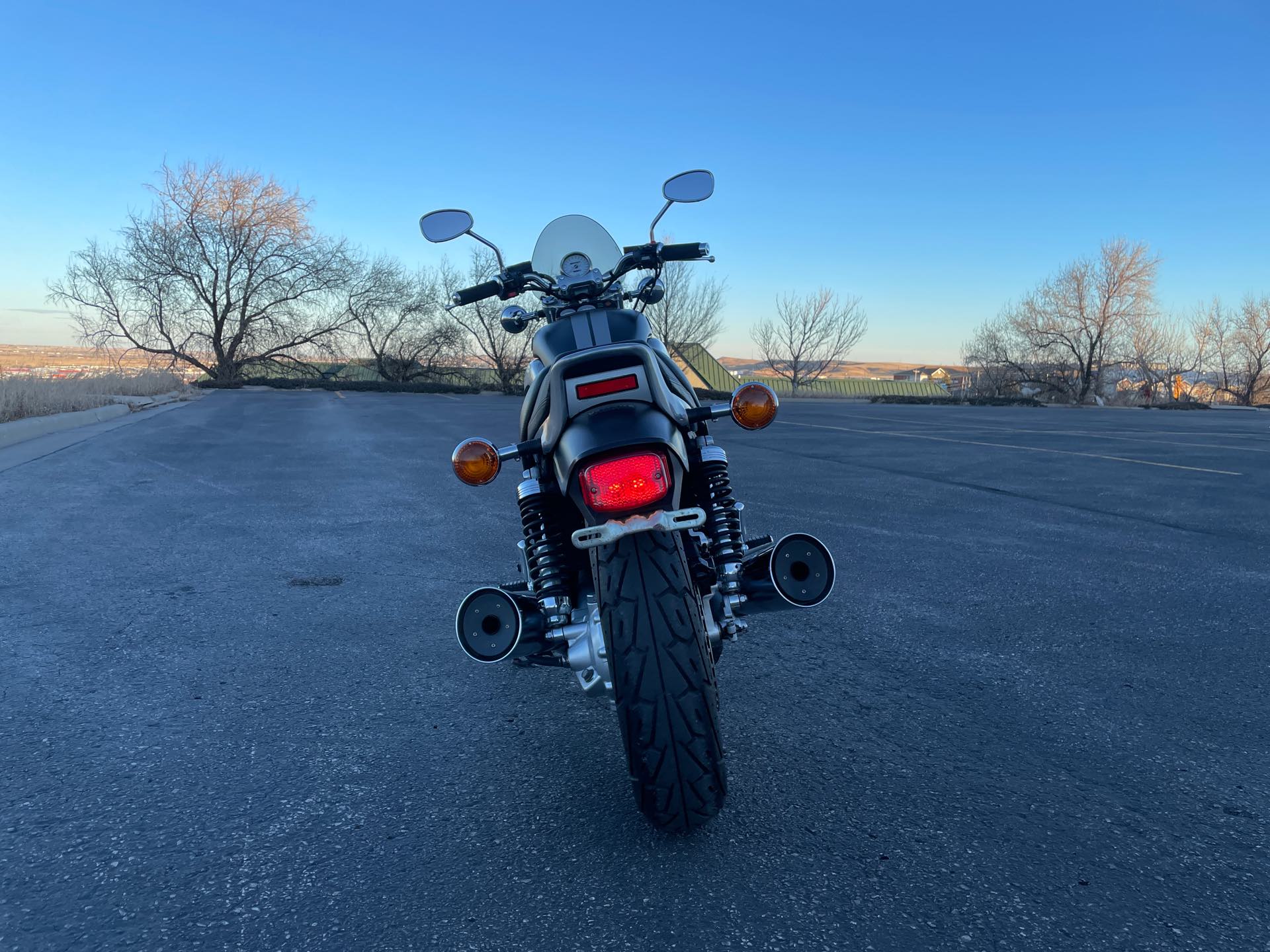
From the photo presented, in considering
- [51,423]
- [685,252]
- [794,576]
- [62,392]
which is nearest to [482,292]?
[685,252]

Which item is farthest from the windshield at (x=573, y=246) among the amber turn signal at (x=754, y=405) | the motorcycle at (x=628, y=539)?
the amber turn signal at (x=754, y=405)

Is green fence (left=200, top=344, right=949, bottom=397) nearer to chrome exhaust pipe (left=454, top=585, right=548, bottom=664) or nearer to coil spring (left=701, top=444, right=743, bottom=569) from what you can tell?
coil spring (left=701, top=444, right=743, bottom=569)

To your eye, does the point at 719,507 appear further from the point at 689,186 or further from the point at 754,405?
the point at 689,186

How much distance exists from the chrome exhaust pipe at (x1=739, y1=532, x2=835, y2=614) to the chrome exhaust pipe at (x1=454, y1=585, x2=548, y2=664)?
2.36 ft

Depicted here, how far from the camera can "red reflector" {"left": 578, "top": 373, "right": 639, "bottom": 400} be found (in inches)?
97.0

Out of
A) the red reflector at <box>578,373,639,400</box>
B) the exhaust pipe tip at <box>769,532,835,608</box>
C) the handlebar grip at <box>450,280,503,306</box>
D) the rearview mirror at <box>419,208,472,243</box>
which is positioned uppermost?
the rearview mirror at <box>419,208,472,243</box>

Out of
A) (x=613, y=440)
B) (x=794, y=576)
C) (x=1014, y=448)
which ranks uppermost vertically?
(x=613, y=440)

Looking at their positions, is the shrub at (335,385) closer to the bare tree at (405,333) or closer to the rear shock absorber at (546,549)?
the bare tree at (405,333)

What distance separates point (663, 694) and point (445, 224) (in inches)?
94.1

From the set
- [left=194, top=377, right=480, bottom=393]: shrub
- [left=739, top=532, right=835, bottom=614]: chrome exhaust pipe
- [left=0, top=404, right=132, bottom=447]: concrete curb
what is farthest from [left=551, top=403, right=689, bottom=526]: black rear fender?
[left=194, top=377, right=480, bottom=393]: shrub

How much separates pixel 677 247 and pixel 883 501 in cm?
469

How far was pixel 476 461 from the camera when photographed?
8.75ft

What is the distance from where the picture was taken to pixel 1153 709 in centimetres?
299

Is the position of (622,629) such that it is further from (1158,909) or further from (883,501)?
(883,501)
